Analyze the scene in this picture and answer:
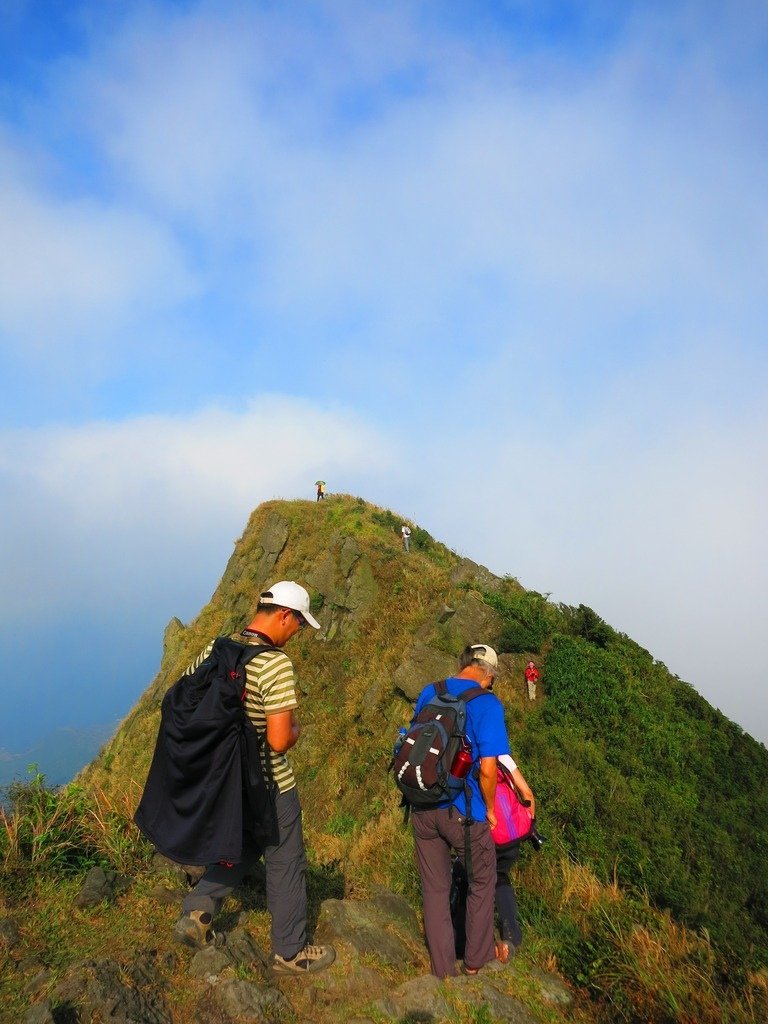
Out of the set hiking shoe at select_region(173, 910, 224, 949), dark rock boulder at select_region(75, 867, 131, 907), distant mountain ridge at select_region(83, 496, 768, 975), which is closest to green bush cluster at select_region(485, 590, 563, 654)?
distant mountain ridge at select_region(83, 496, 768, 975)

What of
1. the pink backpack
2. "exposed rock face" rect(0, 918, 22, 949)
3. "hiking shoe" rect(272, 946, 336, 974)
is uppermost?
the pink backpack

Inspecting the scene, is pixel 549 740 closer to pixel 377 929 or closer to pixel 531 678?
pixel 531 678

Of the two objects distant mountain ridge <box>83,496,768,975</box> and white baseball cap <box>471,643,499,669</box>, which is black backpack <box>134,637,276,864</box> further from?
distant mountain ridge <box>83,496,768,975</box>

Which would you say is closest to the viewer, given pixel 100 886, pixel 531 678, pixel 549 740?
pixel 100 886

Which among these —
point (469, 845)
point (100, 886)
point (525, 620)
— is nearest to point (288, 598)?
point (469, 845)

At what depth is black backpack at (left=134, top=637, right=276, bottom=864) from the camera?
4137mm

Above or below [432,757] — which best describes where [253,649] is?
above

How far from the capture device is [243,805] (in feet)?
14.0

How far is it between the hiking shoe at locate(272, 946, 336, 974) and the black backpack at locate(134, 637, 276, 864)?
35.8 inches

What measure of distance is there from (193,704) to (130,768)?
20.6m

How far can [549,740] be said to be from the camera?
11648mm

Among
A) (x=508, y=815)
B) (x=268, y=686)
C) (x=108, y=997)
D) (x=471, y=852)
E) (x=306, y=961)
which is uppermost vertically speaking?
(x=268, y=686)

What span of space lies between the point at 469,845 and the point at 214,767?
2.05 meters

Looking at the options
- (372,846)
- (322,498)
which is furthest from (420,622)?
(322,498)
